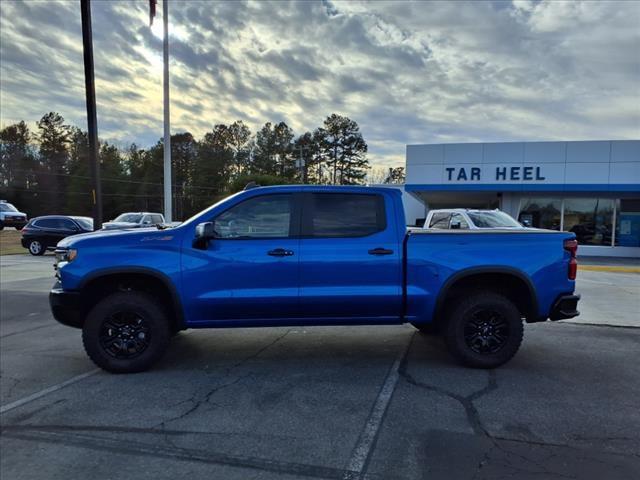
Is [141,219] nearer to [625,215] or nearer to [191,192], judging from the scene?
[625,215]

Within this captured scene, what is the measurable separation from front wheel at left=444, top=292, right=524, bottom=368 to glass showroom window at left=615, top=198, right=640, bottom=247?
1941 cm

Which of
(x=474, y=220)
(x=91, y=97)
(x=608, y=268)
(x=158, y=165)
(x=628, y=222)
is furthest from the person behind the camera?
(x=158, y=165)

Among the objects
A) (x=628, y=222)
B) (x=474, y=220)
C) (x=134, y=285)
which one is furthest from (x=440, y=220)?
(x=628, y=222)

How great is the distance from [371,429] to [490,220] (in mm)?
9906

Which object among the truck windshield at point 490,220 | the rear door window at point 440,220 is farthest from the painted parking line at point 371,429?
the rear door window at point 440,220

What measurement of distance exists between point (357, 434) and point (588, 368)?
3.10 meters

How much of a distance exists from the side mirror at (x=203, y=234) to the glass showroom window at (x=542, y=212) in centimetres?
1949

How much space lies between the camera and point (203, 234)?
4336mm

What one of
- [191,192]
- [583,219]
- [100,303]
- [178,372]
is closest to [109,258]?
[100,303]

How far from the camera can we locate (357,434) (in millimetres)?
3348

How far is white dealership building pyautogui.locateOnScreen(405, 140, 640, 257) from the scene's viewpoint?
19.0m

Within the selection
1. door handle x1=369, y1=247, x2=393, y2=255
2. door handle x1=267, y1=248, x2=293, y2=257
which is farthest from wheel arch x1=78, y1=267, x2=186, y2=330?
door handle x1=369, y1=247, x2=393, y2=255

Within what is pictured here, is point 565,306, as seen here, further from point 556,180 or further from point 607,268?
point 556,180

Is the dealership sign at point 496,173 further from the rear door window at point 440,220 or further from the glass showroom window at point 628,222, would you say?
the rear door window at point 440,220
